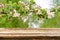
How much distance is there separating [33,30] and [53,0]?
245 millimetres

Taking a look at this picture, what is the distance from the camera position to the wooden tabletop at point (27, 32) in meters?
0.85

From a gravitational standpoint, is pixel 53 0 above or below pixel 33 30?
above

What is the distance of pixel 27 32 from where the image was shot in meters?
0.87

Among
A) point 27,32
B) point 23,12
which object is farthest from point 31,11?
point 27,32

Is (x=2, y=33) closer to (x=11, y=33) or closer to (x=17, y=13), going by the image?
(x=11, y=33)

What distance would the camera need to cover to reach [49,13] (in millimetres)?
972

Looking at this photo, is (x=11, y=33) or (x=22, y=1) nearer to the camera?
(x=11, y=33)

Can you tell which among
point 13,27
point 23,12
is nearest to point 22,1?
point 23,12

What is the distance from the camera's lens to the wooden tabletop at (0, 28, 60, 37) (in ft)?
2.78

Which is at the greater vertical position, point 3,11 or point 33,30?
point 3,11

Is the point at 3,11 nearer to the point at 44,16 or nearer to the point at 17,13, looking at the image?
the point at 17,13

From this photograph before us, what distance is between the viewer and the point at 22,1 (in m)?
0.98

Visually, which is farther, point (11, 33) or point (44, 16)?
point (44, 16)

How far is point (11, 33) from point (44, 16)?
9.3 inches
